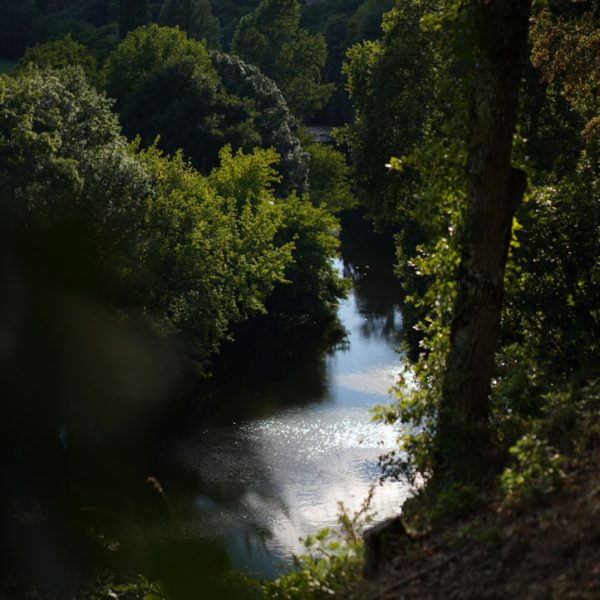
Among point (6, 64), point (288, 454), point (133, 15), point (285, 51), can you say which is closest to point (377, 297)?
point (288, 454)

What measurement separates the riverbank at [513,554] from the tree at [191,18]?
75.8 m

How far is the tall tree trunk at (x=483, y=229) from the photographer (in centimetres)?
1366

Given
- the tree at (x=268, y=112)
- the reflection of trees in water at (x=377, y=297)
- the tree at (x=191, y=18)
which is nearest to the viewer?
the reflection of trees in water at (x=377, y=297)

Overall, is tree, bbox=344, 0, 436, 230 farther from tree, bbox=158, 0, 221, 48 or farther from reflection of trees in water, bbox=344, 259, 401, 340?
tree, bbox=158, 0, 221, 48

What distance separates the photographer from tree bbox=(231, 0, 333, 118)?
7856 cm

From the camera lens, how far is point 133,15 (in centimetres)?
7862

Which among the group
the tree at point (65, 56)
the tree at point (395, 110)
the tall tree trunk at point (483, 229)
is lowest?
the tall tree trunk at point (483, 229)

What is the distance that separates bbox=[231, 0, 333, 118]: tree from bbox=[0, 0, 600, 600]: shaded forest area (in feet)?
36.4

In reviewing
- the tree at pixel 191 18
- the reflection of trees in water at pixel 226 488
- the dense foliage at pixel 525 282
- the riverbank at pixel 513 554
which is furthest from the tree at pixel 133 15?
the riverbank at pixel 513 554

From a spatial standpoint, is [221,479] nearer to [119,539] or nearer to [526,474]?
[119,539]

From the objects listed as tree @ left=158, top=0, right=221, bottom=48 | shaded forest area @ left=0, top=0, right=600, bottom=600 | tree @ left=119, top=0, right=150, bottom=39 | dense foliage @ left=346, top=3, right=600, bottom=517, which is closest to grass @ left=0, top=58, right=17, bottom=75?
tree @ left=158, top=0, right=221, bottom=48

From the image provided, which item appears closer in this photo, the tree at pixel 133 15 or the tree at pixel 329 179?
the tree at pixel 329 179

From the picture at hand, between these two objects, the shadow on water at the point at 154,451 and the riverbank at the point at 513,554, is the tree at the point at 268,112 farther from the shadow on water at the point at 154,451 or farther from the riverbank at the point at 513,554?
the riverbank at the point at 513,554

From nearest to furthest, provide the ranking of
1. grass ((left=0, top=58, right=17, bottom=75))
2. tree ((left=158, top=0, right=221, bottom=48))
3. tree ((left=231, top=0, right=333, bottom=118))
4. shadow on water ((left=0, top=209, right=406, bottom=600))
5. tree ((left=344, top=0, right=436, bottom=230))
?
shadow on water ((left=0, top=209, right=406, bottom=600)) < tree ((left=344, top=0, right=436, bottom=230)) < tree ((left=231, top=0, right=333, bottom=118)) < tree ((left=158, top=0, right=221, bottom=48)) < grass ((left=0, top=58, right=17, bottom=75))
